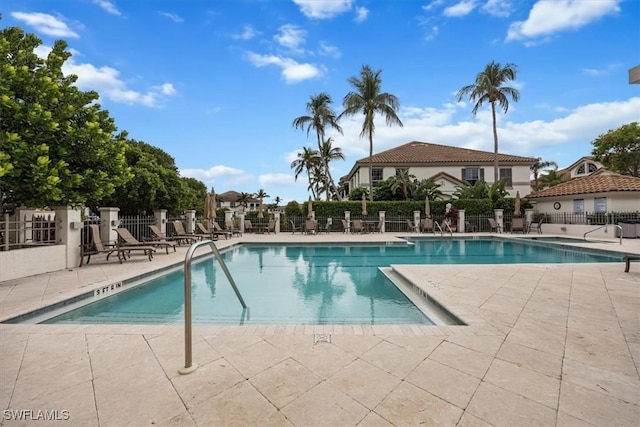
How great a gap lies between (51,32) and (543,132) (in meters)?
29.3

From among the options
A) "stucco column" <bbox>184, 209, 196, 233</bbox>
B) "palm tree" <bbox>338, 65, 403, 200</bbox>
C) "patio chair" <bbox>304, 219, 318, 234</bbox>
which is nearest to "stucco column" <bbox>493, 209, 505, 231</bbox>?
"palm tree" <bbox>338, 65, 403, 200</bbox>

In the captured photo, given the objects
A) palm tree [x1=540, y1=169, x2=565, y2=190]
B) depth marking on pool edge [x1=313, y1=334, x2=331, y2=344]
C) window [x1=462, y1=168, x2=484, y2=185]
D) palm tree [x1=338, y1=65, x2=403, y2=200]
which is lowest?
depth marking on pool edge [x1=313, y1=334, x2=331, y2=344]

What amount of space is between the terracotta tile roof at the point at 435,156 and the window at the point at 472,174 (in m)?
0.77

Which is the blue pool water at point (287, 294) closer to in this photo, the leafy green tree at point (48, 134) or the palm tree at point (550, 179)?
the leafy green tree at point (48, 134)

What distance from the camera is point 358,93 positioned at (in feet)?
82.3

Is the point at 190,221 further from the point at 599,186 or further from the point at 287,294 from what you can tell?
the point at 599,186

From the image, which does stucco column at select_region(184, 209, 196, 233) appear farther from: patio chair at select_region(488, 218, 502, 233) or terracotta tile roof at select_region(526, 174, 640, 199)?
terracotta tile roof at select_region(526, 174, 640, 199)

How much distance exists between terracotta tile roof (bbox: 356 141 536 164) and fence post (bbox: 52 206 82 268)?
24414 mm

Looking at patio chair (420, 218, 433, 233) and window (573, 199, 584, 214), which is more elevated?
window (573, 199, 584, 214)

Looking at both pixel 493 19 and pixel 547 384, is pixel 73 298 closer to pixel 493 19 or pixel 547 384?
pixel 547 384

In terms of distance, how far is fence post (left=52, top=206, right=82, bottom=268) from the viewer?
823cm

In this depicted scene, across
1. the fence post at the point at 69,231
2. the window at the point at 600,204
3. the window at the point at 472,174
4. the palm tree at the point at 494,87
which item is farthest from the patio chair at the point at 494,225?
the fence post at the point at 69,231

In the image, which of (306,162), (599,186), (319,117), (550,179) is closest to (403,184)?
(319,117)

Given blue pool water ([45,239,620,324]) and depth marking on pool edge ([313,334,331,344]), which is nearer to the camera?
depth marking on pool edge ([313,334,331,344])
